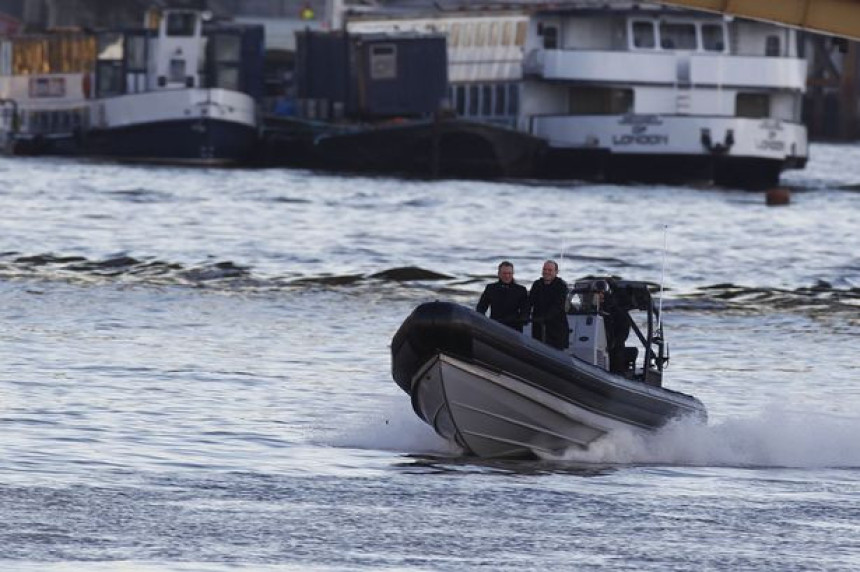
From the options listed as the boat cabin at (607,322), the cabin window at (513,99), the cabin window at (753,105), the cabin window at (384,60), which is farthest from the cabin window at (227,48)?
the boat cabin at (607,322)

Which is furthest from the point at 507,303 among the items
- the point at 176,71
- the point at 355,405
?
the point at 176,71

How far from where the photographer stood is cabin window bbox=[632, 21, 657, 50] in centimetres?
8669

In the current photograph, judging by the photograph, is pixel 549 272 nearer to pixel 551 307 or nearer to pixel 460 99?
pixel 551 307

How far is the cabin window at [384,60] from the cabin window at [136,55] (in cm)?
1070

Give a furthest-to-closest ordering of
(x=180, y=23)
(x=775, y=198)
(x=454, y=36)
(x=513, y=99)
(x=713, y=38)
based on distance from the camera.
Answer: (x=454, y=36)
(x=180, y=23)
(x=513, y=99)
(x=713, y=38)
(x=775, y=198)

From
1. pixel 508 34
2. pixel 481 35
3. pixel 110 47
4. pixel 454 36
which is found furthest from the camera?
pixel 110 47

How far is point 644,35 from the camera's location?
87.1 m

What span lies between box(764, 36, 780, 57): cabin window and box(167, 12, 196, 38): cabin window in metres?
23.5

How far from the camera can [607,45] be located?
286ft

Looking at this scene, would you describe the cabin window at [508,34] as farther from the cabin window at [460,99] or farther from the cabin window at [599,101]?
the cabin window at [460,99]

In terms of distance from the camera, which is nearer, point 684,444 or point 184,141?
point 684,444

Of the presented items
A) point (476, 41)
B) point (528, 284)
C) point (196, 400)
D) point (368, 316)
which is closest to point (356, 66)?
point (476, 41)

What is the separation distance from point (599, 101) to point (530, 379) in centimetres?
6704

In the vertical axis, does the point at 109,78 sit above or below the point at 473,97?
above
